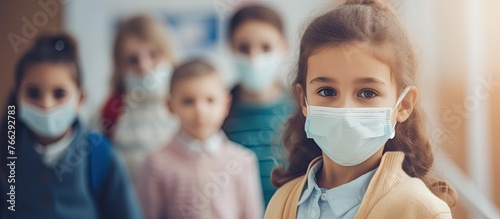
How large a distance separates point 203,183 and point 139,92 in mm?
323

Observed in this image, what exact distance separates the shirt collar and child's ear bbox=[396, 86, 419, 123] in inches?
20.6

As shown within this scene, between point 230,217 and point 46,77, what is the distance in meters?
0.63

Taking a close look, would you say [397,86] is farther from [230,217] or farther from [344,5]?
[230,217]

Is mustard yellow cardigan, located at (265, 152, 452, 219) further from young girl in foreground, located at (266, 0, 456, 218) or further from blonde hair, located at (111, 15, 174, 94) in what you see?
blonde hair, located at (111, 15, 174, 94)

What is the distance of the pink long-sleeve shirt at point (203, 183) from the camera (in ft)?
6.01

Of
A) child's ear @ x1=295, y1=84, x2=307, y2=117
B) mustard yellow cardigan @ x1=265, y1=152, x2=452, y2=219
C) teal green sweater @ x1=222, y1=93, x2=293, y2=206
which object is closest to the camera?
mustard yellow cardigan @ x1=265, y1=152, x2=452, y2=219

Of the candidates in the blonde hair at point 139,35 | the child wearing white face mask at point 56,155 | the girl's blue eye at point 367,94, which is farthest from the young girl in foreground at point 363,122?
the child wearing white face mask at point 56,155

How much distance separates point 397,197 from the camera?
1.49 metres

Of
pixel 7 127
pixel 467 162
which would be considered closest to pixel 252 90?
pixel 467 162

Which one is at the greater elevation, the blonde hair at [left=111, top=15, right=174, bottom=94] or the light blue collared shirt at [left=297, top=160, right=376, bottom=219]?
the blonde hair at [left=111, top=15, right=174, bottom=94]

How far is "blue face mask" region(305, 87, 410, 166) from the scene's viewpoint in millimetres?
1495

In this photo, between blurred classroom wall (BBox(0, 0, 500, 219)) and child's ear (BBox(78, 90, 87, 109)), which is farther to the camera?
child's ear (BBox(78, 90, 87, 109))

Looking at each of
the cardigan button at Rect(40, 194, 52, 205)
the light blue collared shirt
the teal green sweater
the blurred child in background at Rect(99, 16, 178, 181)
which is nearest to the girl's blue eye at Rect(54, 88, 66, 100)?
the blurred child in background at Rect(99, 16, 178, 181)

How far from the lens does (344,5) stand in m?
1.56
